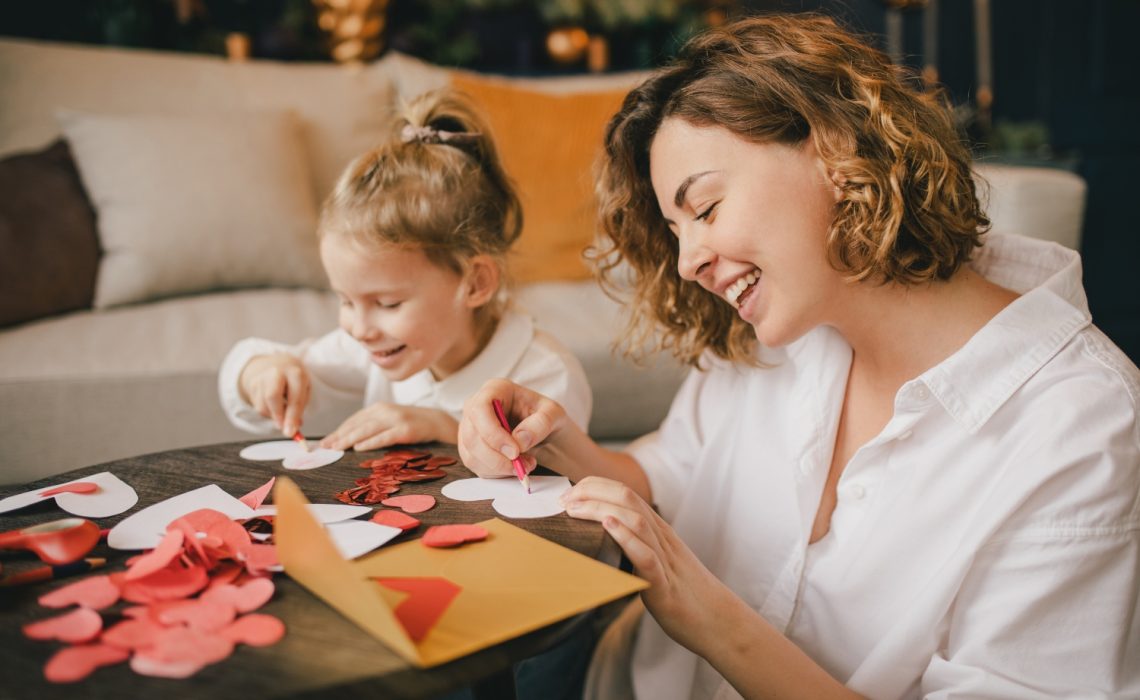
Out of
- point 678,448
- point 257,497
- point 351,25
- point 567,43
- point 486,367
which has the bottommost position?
point 678,448

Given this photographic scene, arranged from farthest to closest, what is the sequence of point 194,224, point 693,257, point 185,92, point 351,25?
point 351,25, point 185,92, point 194,224, point 693,257

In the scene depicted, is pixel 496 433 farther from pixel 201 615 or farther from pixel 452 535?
pixel 201 615

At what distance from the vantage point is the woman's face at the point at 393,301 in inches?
49.5

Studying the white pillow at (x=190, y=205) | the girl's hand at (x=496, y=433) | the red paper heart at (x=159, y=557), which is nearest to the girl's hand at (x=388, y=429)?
the girl's hand at (x=496, y=433)

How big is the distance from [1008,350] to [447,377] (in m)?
0.85

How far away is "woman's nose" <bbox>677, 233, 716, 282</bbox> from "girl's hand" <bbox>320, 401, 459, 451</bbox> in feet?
1.27

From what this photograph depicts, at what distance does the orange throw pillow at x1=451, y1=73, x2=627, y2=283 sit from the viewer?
246 centimetres

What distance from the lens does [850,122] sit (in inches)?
39.1

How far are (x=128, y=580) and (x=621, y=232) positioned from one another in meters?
0.80

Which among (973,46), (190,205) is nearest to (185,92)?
(190,205)

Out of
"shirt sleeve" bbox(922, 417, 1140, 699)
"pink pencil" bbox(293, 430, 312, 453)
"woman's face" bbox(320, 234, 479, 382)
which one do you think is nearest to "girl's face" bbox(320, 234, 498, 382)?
"woman's face" bbox(320, 234, 479, 382)

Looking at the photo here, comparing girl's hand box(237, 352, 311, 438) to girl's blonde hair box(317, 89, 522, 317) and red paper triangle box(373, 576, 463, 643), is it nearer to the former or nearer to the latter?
girl's blonde hair box(317, 89, 522, 317)

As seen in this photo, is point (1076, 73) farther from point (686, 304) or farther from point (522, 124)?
point (686, 304)

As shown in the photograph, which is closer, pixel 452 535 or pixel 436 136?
pixel 452 535
